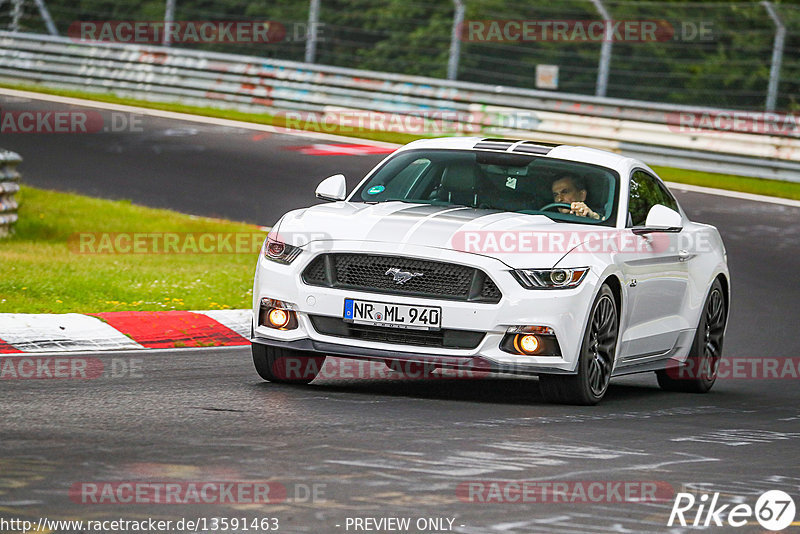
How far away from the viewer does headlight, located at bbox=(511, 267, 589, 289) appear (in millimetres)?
8453

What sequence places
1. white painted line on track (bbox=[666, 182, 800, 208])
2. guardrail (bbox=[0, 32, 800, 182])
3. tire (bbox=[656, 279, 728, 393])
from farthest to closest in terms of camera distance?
guardrail (bbox=[0, 32, 800, 182]) < white painted line on track (bbox=[666, 182, 800, 208]) < tire (bbox=[656, 279, 728, 393])

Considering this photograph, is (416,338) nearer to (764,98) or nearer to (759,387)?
(759,387)

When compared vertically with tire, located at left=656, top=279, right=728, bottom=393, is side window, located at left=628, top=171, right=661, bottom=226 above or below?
above

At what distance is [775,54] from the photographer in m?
23.0

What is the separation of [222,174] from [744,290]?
28.1 feet

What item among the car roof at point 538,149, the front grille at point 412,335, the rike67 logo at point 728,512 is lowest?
the rike67 logo at point 728,512

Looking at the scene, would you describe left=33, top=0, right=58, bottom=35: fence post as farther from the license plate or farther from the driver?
the license plate

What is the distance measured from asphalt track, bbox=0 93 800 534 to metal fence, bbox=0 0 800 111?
11522 millimetres

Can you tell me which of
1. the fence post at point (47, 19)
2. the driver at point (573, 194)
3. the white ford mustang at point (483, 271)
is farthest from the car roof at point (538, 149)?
the fence post at point (47, 19)

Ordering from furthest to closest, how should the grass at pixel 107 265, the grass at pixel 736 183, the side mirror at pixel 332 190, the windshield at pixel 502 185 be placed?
the grass at pixel 736 183, the grass at pixel 107 265, the side mirror at pixel 332 190, the windshield at pixel 502 185

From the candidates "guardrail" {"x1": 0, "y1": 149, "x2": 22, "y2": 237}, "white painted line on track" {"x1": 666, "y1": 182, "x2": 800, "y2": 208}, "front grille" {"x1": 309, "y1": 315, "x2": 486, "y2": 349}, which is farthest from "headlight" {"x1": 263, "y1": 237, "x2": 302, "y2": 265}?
"white painted line on track" {"x1": 666, "y1": 182, "x2": 800, "y2": 208}

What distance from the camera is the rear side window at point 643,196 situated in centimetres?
986

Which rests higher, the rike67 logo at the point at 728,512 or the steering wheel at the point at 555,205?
the steering wheel at the point at 555,205

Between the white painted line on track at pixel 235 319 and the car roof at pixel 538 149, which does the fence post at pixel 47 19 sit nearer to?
the white painted line on track at pixel 235 319
